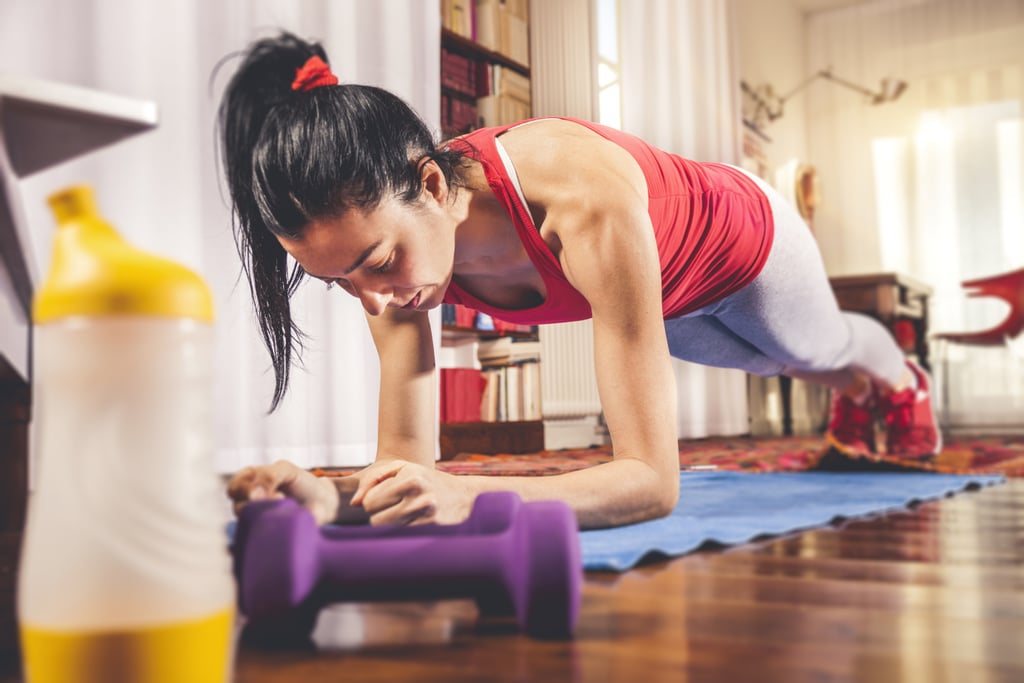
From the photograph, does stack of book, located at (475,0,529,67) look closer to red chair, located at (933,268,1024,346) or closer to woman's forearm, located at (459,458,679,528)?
red chair, located at (933,268,1024,346)

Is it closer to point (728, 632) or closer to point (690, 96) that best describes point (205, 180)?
point (728, 632)

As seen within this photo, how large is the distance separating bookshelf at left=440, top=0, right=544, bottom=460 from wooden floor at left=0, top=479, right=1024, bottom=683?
221 cm

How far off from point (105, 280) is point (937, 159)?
6.00 metres

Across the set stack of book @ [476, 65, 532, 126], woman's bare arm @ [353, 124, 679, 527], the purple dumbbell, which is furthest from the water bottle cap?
stack of book @ [476, 65, 532, 126]

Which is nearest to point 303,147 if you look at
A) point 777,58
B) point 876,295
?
point 876,295

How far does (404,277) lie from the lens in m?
1.05

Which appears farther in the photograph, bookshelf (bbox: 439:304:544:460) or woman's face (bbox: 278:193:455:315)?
bookshelf (bbox: 439:304:544:460)

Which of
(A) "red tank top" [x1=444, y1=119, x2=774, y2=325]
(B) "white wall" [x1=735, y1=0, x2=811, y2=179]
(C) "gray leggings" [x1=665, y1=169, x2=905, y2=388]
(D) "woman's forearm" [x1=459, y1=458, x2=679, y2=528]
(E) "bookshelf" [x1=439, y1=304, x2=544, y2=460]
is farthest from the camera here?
(B) "white wall" [x1=735, y1=0, x2=811, y2=179]

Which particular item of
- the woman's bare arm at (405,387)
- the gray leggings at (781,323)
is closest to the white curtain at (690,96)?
the gray leggings at (781,323)

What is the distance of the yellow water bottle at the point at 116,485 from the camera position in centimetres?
38

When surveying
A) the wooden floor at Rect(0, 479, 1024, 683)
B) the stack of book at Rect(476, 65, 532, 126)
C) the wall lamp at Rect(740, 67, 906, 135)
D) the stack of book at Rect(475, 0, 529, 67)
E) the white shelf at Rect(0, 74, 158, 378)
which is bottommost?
the wooden floor at Rect(0, 479, 1024, 683)

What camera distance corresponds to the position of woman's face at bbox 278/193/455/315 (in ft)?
3.16

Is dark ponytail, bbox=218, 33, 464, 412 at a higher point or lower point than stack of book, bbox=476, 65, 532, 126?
lower

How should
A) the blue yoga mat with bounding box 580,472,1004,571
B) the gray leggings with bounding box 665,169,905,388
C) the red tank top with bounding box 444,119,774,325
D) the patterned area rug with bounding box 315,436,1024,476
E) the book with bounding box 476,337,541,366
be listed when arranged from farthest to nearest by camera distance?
the book with bounding box 476,337,541,366 < the patterned area rug with bounding box 315,436,1024,476 < the gray leggings with bounding box 665,169,905,388 < the red tank top with bounding box 444,119,774,325 < the blue yoga mat with bounding box 580,472,1004,571
